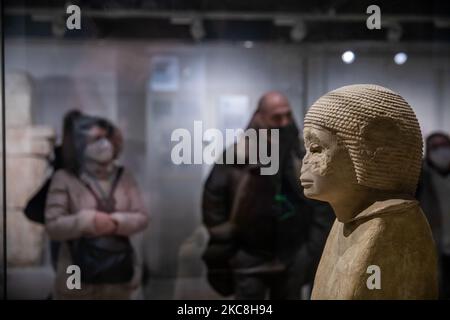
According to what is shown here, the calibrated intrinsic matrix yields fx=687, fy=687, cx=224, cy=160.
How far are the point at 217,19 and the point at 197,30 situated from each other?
0.41ft

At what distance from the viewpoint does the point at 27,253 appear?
10.8 feet

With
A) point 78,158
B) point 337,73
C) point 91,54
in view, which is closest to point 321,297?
point 337,73

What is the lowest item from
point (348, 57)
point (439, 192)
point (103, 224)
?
point (103, 224)

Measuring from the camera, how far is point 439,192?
11.1 feet

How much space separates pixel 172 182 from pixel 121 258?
1.45ft

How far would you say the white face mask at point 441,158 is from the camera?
3398mm

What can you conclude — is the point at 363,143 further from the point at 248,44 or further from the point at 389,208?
the point at 248,44

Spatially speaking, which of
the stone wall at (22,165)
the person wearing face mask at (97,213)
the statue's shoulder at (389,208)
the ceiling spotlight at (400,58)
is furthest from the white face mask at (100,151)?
the statue's shoulder at (389,208)

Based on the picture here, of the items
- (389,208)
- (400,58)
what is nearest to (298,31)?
(400,58)

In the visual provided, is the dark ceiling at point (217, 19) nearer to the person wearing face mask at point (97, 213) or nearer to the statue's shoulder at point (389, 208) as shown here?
the person wearing face mask at point (97, 213)

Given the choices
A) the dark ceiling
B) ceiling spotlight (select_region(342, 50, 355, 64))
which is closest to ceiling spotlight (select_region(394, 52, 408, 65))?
the dark ceiling

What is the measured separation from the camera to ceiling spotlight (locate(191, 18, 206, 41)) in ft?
10.9

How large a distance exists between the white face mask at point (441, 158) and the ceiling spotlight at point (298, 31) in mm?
901

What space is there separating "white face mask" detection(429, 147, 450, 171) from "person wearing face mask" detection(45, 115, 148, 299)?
57.9 inches
